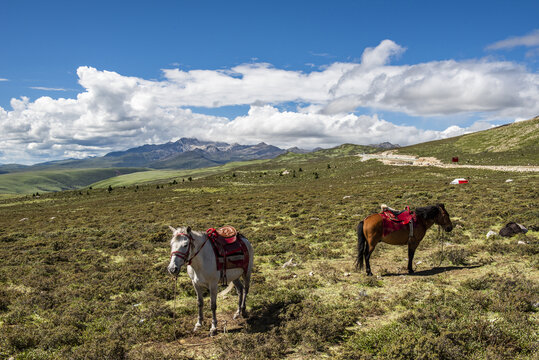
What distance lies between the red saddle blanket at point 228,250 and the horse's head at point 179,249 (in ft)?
2.92

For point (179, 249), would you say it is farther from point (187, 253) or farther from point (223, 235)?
point (223, 235)

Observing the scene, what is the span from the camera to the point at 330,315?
7434mm

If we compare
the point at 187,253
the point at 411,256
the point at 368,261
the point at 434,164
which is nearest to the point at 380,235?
the point at 368,261

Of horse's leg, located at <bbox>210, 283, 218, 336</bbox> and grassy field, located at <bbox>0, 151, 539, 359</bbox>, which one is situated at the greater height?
horse's leg, located at <bbox>210, 283, 218, 336</bbox>

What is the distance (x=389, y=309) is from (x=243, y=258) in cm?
450

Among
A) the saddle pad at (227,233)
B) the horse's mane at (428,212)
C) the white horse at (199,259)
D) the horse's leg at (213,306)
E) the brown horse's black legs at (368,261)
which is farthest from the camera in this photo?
the horse's mane at (428,212)

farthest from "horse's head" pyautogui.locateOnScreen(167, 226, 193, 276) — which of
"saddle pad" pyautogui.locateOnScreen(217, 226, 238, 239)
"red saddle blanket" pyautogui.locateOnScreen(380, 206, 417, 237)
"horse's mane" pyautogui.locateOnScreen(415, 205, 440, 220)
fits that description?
"horse's mane" pyautogui.locateOnScreen(415, 205, 440, 220)

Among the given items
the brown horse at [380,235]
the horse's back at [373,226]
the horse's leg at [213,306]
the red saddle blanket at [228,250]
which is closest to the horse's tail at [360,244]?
the brown horse at [380,235]

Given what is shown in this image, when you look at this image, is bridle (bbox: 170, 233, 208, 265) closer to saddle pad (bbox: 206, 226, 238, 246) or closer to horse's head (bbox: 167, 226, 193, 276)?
horse's head (bbox: 167, 226, 193, 276)

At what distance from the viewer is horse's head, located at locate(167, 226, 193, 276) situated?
618cm

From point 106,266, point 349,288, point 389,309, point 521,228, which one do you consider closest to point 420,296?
point 389,309

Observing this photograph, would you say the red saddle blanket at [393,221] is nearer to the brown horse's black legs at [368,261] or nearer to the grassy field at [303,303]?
the brown horse's black legs at [368,261]

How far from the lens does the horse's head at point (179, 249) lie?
243 inches

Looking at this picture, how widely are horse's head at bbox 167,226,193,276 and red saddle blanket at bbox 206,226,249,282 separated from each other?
891 mm
